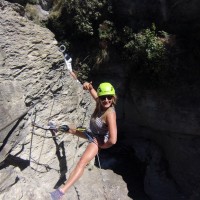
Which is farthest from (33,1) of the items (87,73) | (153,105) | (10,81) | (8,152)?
(8,152)

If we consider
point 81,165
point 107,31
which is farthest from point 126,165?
point 81,165

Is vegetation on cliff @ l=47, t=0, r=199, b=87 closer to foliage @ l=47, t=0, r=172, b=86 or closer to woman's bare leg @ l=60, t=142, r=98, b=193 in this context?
foliage @ l=47, t=0, r=172, b=86

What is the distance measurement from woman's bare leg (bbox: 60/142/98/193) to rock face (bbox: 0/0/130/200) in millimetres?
653

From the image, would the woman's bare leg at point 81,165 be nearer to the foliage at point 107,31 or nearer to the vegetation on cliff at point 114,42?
the vegetation on cliff at point 114,42

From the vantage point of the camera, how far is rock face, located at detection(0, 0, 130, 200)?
672 cm

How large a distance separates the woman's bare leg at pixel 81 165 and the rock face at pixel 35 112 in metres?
0.65

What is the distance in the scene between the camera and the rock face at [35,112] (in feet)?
22.0

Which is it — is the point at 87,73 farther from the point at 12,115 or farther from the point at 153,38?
the point at 12,115

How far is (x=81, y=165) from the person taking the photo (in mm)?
6590

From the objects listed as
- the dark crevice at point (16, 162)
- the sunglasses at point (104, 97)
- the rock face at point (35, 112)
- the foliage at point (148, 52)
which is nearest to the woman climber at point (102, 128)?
the sunglasses at point (104, 97)

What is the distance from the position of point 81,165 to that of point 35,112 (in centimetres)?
174

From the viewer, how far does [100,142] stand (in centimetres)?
700

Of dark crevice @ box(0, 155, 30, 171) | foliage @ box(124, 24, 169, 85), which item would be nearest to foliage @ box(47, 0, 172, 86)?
foliage @ box(124, 24, 169, 85)

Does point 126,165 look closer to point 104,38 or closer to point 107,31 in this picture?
point 104,38
